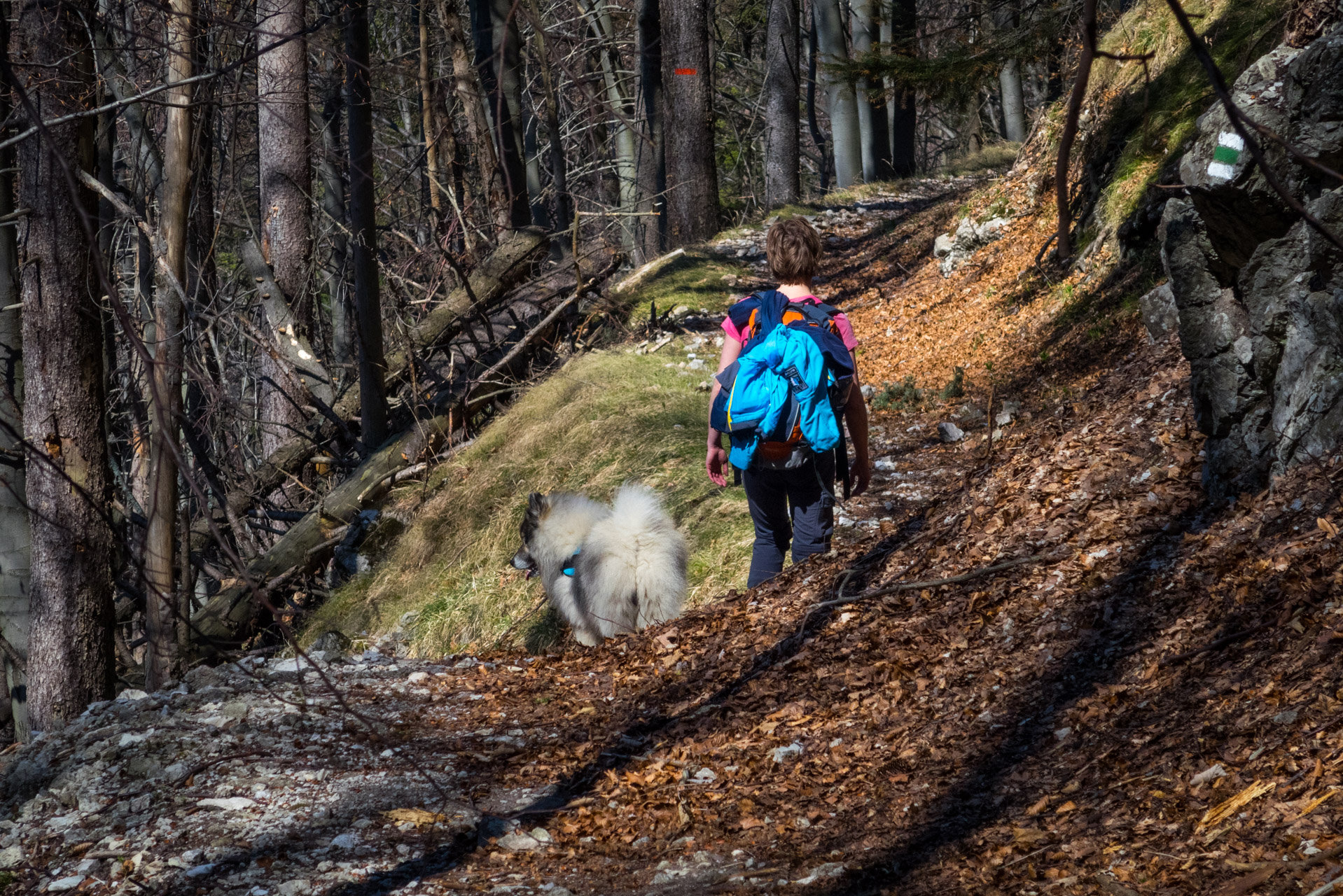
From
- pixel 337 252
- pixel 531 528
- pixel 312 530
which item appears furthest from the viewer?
pixel 337 252

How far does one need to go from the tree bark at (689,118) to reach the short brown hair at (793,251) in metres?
10.7

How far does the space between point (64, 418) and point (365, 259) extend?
11.6ft

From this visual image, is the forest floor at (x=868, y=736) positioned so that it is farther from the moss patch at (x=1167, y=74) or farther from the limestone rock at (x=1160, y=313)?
the moss patch at (x=1167, y=74)

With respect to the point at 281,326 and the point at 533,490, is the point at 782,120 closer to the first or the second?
the point at 281,326

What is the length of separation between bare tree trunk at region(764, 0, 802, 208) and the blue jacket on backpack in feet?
47.4

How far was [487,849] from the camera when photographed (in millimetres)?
3902

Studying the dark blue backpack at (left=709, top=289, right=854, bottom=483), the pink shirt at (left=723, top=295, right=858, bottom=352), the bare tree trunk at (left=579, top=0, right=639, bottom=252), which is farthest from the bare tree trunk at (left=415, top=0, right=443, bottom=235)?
the bare tree trunk at (left=579, top=0, right=639, bottom=252)

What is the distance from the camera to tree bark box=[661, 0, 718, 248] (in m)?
15.9

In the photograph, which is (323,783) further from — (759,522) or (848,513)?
(848,513)

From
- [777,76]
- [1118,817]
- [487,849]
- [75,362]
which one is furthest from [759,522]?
[777,76]

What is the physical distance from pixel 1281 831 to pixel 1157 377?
166 inches

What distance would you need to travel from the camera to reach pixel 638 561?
621 centimetres

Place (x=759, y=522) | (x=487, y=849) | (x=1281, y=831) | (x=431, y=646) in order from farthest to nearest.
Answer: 1. (x=431, y=646)
2. (x=759, y=522)
3. (x=487, y=849)
4. (x=1281, y=831)

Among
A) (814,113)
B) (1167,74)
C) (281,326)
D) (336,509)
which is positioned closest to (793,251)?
(336,509)
